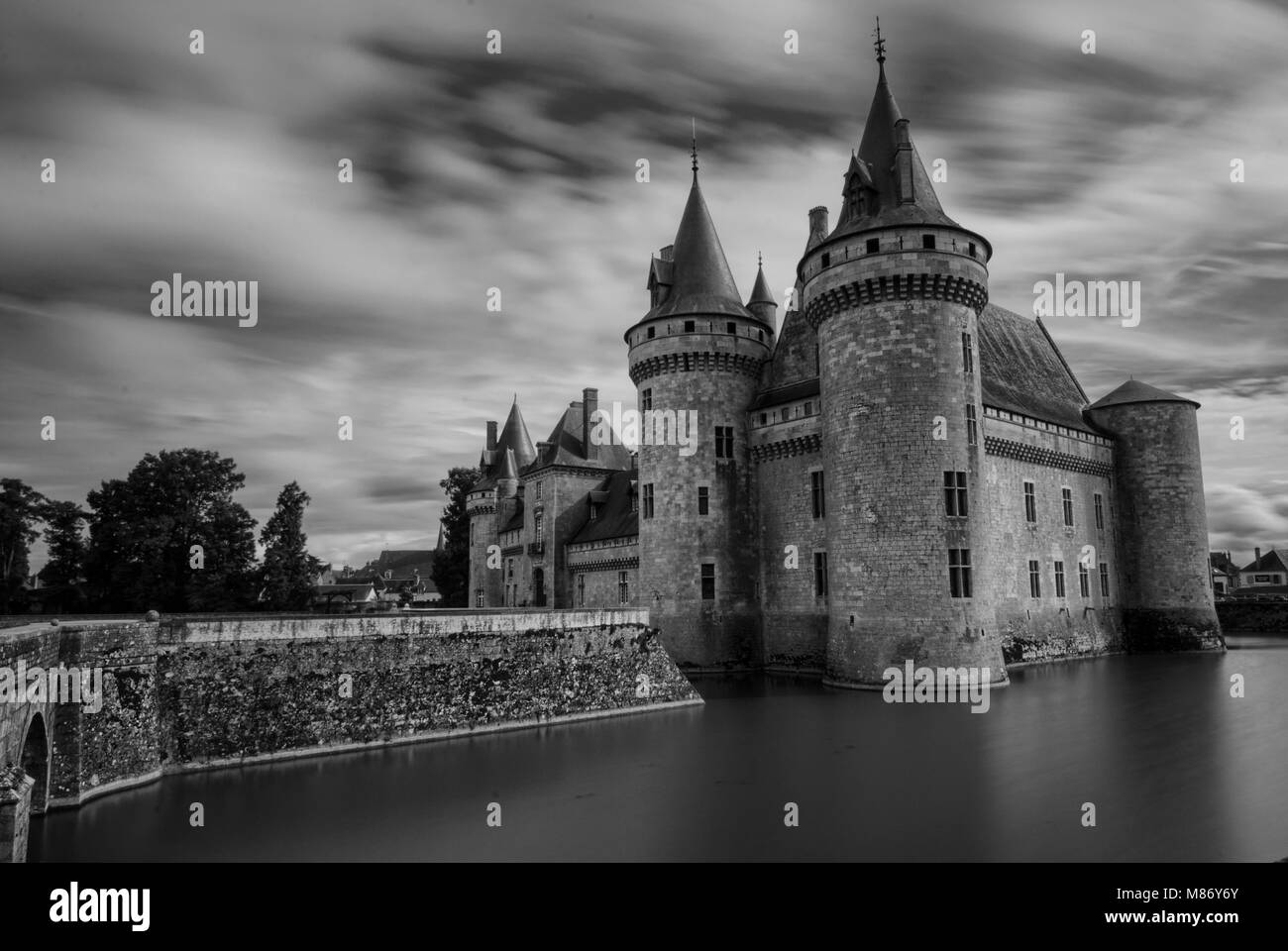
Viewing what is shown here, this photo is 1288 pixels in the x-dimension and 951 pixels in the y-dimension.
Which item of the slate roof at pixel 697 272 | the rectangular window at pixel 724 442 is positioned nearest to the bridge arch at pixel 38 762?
the rectangular window at pixel 724 442

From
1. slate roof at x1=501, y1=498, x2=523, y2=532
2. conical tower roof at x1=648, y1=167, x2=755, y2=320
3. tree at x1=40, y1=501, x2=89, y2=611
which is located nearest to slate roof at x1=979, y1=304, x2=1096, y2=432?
conical tower roof at x1=648, y1=167, x2=755, y2=320

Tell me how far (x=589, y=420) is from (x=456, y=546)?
1526 cm

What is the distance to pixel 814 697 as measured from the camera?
67.8 feet

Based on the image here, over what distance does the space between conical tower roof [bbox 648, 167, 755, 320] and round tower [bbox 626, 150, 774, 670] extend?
0.06 m

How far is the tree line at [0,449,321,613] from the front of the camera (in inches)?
1165

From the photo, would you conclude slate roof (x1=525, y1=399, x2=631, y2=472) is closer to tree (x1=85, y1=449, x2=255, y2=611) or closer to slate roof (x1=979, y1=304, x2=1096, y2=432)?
tree (x1=85, y1=449, x2=255, y2=611)

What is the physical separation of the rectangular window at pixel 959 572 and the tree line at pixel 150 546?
26.2 meters

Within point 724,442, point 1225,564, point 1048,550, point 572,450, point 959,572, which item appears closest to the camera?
point 959,572

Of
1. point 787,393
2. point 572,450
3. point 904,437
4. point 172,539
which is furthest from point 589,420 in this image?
point 904,437

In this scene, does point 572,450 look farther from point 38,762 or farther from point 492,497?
point 38,762

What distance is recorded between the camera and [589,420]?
3950 centimetres

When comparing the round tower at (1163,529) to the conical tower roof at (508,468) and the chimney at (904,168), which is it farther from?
the conical tower roof at (508,468)
